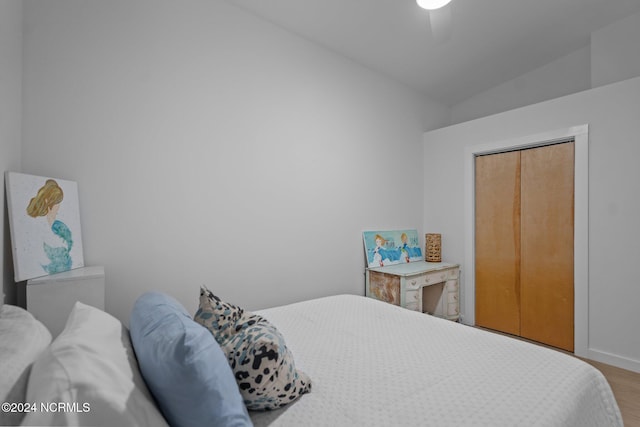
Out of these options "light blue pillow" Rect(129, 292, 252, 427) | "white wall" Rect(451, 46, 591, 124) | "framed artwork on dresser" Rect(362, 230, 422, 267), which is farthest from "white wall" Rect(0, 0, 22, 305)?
"white wall" Rect(451, 46, 591, 124)

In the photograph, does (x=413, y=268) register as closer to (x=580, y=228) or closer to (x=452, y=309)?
(x=452, y=309)

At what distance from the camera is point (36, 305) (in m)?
1.48

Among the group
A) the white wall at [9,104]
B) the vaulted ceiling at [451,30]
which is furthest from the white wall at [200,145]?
the vaulted ceiling at [451,30]

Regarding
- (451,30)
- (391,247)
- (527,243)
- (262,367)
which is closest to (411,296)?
(391,247)

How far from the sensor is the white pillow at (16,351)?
0.68 meters

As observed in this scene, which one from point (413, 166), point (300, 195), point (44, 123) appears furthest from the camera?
point (413, 166)

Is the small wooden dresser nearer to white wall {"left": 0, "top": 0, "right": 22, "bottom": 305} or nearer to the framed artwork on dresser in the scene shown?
the framed artwork on dresser

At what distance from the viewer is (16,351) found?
0.78 meters

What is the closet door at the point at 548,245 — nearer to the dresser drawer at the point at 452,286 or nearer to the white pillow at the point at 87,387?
the dresser drawer at the point at 452,286

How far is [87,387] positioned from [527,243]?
3.55m

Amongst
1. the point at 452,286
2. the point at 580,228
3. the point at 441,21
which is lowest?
the point at 452,286

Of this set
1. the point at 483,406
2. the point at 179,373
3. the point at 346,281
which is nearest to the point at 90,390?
the point at 179,373

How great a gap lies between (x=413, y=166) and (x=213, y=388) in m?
3.54

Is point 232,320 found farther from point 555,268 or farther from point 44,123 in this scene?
point 555,268
